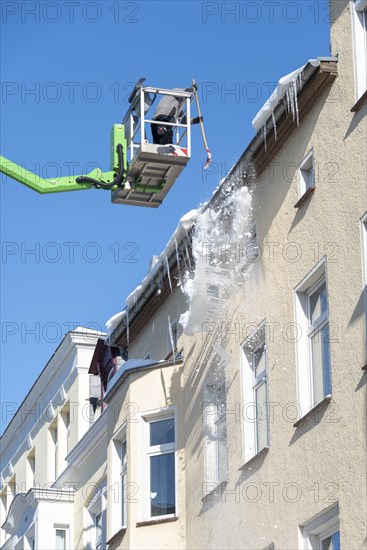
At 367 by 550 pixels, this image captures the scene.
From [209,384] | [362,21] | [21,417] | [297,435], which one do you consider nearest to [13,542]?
[21,417]

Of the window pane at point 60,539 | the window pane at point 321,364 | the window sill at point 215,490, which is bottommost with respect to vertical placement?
the window sill at point 215,490

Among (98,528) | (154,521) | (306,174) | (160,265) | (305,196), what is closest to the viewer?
(305,196)

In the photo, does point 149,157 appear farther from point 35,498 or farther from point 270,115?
point 35,498

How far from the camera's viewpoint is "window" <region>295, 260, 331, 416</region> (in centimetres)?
1808

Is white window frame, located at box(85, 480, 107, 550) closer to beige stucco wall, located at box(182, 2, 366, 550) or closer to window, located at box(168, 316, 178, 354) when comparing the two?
window, located at box(168, 316, 178, 354)

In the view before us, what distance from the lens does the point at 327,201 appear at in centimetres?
1828

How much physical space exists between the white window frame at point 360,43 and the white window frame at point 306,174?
52.1 inches

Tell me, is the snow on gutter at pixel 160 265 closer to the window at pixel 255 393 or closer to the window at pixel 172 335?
the window at pixel 172 335

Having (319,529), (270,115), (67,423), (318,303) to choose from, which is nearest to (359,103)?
(270,115)

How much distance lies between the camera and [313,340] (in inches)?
730

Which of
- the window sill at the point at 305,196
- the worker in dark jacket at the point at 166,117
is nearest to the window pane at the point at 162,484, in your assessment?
the worker in dark jacket at the point at 166,117

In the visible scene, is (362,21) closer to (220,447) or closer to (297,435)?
(297,435)

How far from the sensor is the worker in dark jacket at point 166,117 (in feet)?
68.9

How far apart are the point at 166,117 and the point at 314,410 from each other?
5618 millimetres
